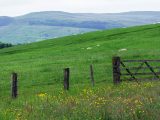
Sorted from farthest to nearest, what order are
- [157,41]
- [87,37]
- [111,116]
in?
[87,37], [157,41], [111,116]

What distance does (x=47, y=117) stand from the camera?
12281mm

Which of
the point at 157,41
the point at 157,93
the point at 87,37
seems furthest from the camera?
the point at 87,37

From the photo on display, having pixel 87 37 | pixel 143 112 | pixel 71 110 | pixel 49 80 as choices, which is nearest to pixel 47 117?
pixel 71 110

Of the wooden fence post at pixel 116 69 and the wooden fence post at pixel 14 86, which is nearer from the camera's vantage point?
the wooden fence post at pixel 14 86

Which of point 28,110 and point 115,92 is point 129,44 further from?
point 28,110

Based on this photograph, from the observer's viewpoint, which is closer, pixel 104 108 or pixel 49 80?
pixel 104 108

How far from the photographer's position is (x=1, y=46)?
128 m

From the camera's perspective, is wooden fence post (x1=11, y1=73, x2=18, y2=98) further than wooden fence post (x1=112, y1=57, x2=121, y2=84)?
No

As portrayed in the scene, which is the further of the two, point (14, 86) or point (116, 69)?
point (116, 69)

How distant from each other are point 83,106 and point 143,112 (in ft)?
7.68

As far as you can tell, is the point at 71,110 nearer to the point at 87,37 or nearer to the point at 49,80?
the point at 49,80

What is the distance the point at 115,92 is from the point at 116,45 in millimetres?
52763

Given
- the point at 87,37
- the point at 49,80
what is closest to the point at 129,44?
the point at 87,37

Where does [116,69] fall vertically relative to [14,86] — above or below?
above
